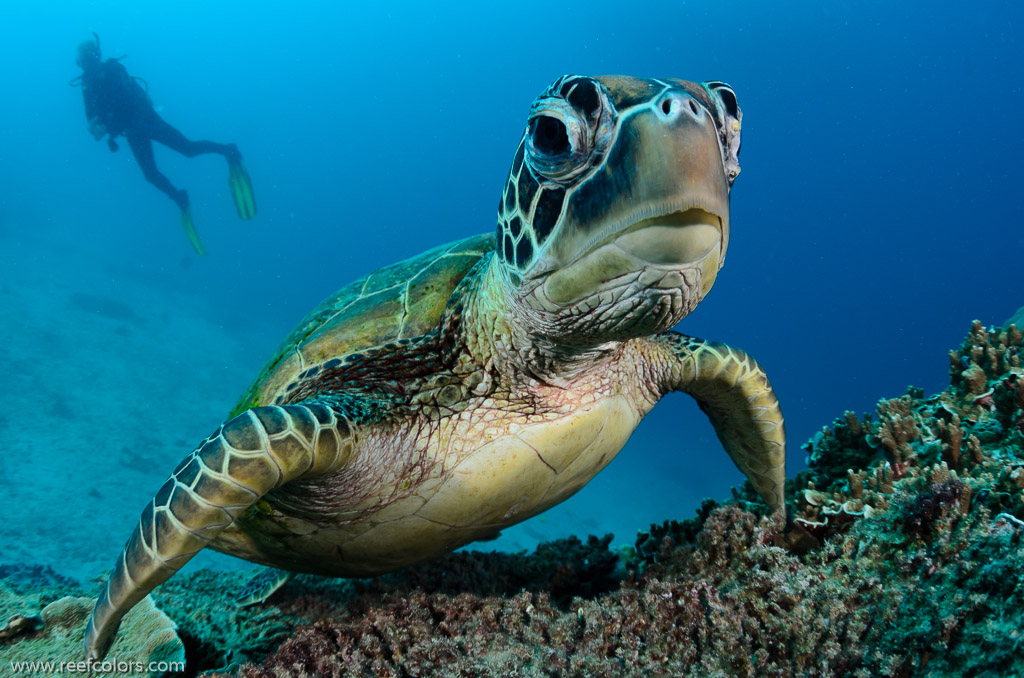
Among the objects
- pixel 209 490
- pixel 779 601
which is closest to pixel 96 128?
pixel 209 490

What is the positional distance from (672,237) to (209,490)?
166cm

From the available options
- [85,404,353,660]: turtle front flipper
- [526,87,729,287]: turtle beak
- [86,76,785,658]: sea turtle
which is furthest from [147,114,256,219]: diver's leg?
[526,87,729,287]: turtle beak

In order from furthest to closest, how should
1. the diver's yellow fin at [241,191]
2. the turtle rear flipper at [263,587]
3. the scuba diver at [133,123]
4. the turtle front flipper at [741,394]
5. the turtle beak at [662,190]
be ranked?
the diver's yellow fin at [241,191], the scuba diver at [133,123], the turtle rear flipper at [263,587], the turtle front flipper at [741,394], the turtle beak at [662,190]

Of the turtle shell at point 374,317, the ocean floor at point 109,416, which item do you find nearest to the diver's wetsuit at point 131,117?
the ocean floor at point 109,416

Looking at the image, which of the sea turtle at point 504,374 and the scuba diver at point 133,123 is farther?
the scuba diver at point 133,123

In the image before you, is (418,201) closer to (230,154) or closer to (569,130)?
(230,154)

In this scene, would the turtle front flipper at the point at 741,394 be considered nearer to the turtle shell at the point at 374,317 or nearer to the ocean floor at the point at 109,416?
the turtle shell at the point at 374,317

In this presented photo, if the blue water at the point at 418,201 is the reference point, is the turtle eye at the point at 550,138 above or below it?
below

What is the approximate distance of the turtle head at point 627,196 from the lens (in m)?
1.17

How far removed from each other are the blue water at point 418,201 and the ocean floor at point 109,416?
0.10 metres

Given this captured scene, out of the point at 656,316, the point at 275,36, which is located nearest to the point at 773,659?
the point at 656,316

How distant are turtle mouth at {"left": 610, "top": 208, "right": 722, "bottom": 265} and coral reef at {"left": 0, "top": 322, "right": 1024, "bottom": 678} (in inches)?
40.5

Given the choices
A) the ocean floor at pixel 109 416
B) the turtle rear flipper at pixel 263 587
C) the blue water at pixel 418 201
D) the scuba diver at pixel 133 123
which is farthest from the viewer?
the blue water at pixel 418 201

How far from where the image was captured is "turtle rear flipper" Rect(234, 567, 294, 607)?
2.80 m
